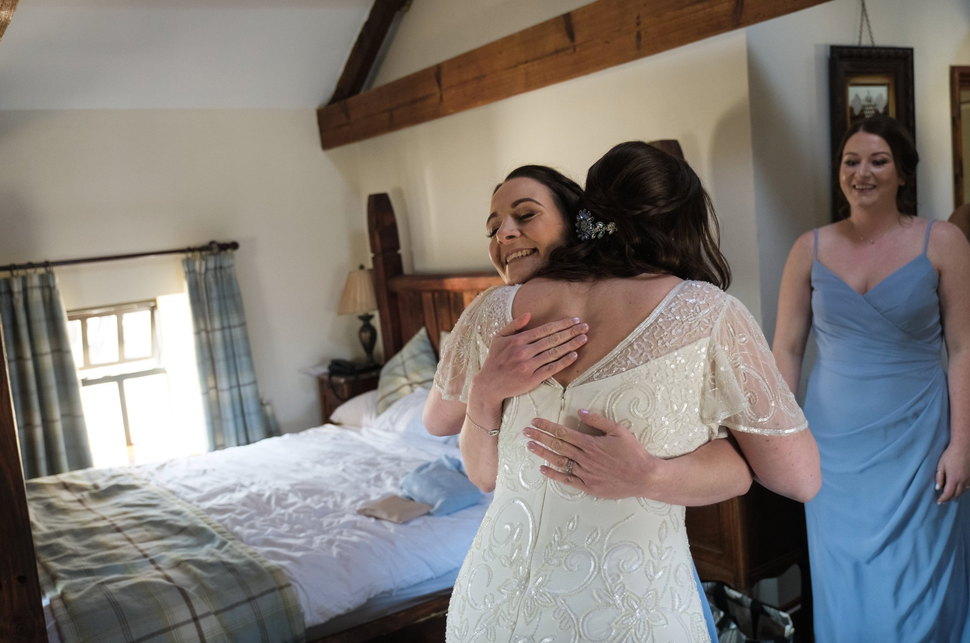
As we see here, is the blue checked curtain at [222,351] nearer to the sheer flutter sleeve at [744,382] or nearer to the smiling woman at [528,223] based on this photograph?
the smiling woman at [528,223]

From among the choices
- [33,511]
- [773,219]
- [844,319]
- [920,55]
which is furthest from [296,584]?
[920,55]

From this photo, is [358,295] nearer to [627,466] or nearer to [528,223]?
[528,223]

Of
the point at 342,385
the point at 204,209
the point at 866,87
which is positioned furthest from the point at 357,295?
the point at 866,87

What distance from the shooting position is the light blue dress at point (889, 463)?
225 centimetres

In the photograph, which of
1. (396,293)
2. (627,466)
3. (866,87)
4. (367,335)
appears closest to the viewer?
(627,466)

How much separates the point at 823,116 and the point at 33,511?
3495 mm

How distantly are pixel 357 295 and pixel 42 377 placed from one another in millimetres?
1778

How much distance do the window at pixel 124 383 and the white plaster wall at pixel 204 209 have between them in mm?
259

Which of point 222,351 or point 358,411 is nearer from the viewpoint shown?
point 358,411

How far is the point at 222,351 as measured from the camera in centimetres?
480

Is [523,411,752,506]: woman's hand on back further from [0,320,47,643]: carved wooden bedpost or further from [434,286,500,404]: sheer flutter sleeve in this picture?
[0,320,47,643]: carved wooden bedpost

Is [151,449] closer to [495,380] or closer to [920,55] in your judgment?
[495,380]

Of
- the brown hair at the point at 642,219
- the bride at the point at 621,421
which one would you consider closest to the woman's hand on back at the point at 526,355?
the bride at the point at 621,421

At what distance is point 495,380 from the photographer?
1271mm
